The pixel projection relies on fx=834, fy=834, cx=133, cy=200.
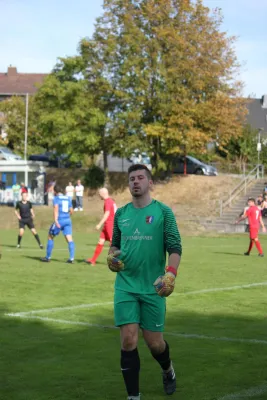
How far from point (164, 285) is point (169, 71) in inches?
1794

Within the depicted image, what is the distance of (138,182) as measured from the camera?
688cm

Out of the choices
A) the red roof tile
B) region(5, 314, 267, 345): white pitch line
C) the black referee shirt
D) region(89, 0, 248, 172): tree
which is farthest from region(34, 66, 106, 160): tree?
the red roof tile

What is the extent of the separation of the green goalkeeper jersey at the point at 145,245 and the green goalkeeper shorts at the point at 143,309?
0.18 ft

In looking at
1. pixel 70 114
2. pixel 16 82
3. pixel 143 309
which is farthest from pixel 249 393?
pixel 16 82

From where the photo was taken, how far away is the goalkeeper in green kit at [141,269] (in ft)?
22.1

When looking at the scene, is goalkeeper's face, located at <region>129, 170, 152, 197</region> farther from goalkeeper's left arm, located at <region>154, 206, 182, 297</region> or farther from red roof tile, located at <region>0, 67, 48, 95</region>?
red roof tile, located at <region>0, 67, 48, 95</region>

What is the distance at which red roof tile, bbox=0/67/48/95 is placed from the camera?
108m

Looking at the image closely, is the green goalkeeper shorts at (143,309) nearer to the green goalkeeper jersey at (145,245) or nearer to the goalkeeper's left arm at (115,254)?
the green goalkeeper jersey at (145,245)

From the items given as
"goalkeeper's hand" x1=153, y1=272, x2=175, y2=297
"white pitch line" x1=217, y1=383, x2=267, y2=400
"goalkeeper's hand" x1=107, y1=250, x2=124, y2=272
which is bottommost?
"white pitch line" x1=217, y1=383, x2=267, y2=400

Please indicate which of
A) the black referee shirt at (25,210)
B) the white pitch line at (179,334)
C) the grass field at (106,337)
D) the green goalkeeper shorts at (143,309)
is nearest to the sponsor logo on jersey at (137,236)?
the green goalkeeper shorts at (143,309)

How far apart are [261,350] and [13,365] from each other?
2.86 metres

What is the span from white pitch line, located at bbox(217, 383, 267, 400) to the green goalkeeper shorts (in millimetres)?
905

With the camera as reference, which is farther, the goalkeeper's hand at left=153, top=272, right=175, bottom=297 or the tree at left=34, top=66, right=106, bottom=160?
the tree at left=34, top=66, right=106, bottom=160

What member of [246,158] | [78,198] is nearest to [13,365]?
[78,198]
